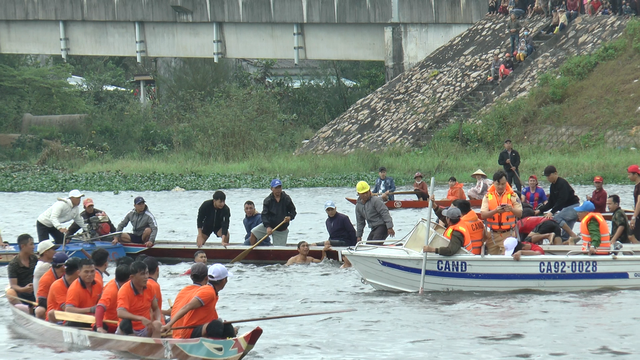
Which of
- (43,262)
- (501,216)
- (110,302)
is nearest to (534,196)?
(501,216)

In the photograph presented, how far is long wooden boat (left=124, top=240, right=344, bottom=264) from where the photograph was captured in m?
20.8

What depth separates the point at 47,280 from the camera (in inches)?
592

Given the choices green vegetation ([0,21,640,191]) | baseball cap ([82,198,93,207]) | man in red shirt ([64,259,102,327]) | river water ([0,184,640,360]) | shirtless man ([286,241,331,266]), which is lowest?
river water ([0,184,640,360])

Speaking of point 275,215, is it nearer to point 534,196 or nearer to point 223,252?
point 223,252

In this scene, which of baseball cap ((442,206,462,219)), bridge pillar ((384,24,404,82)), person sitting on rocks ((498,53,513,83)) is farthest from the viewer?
bridge pillar ((384,24,404,82))

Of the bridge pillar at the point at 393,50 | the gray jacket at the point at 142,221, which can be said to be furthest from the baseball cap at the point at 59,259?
the bridge pillar at the point at 393,50

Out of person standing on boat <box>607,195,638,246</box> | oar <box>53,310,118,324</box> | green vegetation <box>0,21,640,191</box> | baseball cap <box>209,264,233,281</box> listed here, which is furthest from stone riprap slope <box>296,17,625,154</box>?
baseball cap <box>209,264,233,281</box>

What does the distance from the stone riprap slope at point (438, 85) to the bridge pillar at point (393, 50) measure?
51cm

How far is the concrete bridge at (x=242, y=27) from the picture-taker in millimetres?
46281

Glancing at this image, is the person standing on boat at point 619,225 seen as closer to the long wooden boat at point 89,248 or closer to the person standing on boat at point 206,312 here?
the person standing on boat at point 206,312

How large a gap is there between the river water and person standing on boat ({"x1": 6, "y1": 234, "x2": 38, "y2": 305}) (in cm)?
74

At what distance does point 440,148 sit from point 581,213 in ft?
76.9

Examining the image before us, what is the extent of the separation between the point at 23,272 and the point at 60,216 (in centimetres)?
481

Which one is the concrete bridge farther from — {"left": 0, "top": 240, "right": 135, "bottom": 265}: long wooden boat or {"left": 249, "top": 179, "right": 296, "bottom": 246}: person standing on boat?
{"left": 0, "top": 240, "right": 135, "bottom": 265}: long wooden boat
